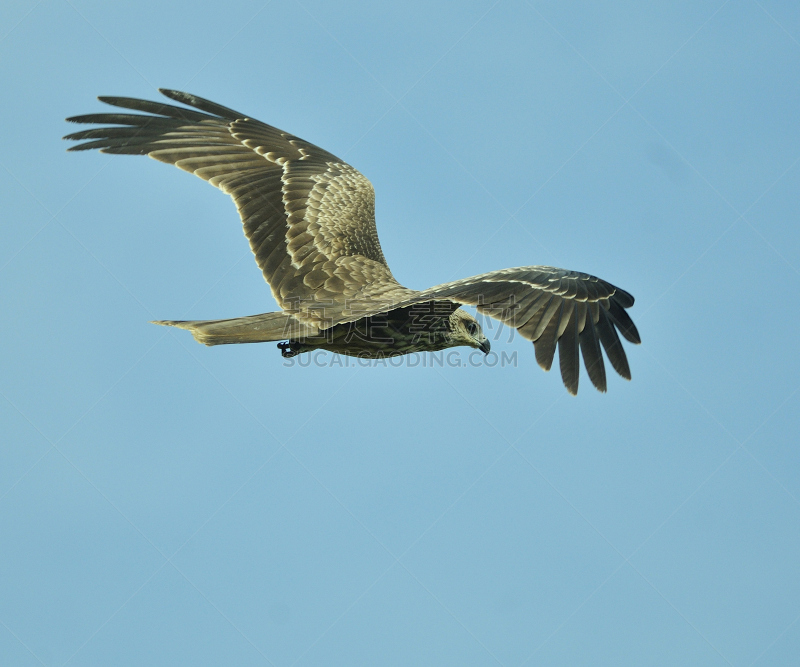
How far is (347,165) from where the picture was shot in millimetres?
12125

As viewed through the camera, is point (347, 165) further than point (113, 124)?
Yes

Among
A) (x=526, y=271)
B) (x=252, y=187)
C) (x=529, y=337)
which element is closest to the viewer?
(x=529, y=337)

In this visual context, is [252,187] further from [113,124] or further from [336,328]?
[336,328]

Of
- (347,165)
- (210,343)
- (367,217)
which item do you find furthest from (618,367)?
(347,165)

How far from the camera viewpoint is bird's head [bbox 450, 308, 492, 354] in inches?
389

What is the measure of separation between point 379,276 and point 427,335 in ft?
3.26

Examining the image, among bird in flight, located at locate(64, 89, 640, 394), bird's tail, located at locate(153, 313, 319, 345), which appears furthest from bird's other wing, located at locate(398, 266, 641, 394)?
bird's tail, located at locate(153, 313, 319, 345)

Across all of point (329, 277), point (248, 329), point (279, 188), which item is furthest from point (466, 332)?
point (279, 188)

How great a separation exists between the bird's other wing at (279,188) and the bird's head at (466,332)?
0.75 meters

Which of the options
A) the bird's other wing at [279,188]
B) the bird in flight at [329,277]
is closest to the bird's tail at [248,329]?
the bird in flight at [329,277]

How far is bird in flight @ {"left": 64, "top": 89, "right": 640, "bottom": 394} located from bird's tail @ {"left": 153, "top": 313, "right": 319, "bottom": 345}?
13mm

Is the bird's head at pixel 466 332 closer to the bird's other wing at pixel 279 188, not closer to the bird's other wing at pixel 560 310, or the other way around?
the bird's other wing at pixel 279 188

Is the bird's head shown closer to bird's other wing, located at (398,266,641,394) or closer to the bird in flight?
the bird in flight

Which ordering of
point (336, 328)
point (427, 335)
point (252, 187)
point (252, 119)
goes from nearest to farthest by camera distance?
point (336, 328) < point (427, 335) < point (252, 187) < point (252, 119)
